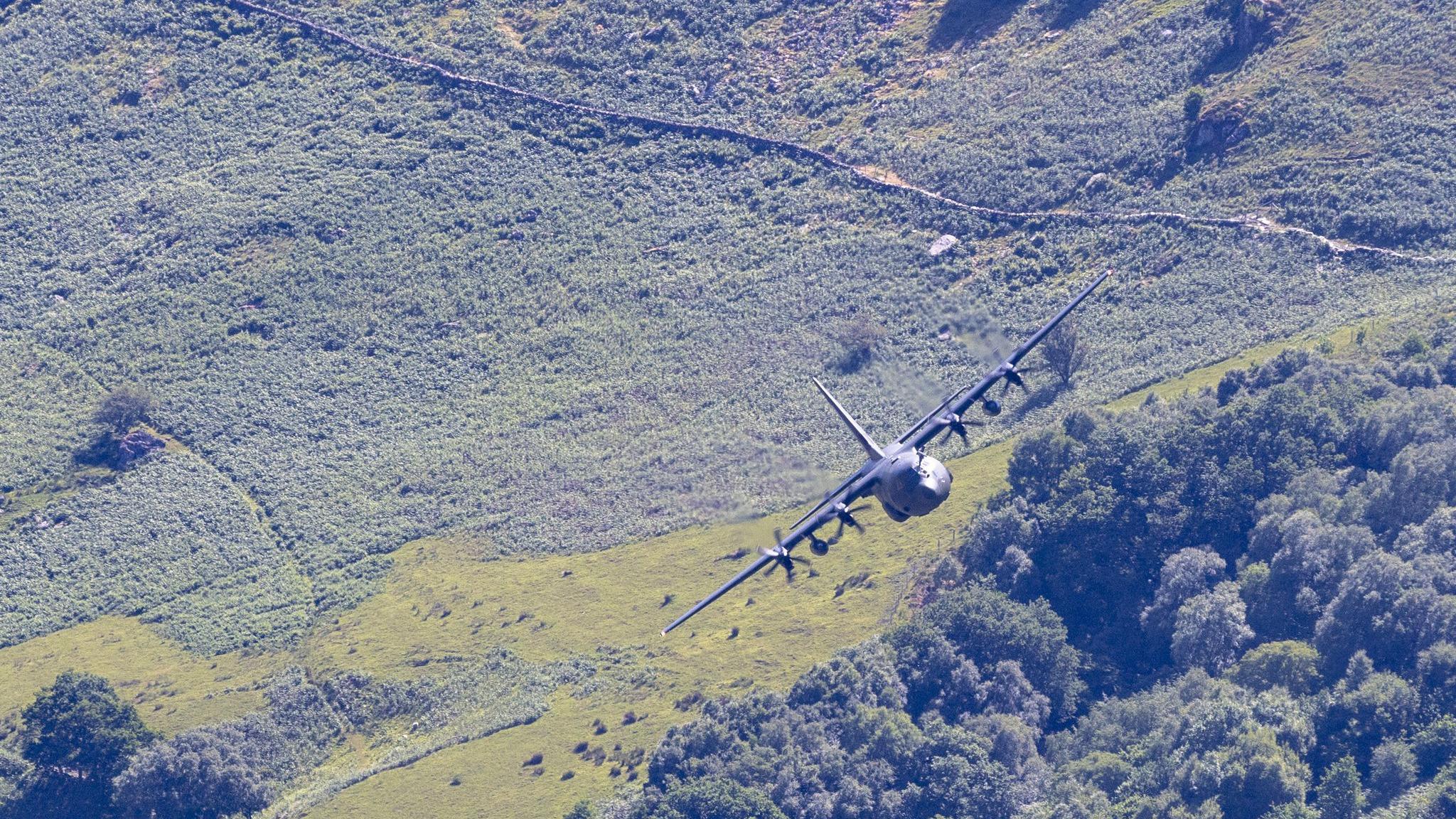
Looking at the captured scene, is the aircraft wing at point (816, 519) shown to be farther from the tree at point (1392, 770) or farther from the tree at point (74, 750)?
the tree at point (74, 750)

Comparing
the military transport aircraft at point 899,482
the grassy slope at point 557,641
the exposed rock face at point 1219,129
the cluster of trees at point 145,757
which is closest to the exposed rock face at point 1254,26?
the exposed rock face at point 1219,129

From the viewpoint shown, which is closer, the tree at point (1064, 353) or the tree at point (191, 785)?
the tree at point (191, 785)

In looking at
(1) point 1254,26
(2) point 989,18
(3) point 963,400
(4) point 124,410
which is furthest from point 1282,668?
(4) point 124,410

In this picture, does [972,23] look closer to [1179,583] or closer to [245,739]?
[1179,583]

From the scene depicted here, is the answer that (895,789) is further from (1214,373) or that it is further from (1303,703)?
(1214,373)

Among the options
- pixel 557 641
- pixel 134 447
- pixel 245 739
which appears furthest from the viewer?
pixel 134 447

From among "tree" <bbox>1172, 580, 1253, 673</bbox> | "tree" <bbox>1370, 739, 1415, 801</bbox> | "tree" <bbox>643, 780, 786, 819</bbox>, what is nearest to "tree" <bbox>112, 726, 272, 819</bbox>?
"tree" <bbox>643, 780, 786, 819</bbox>

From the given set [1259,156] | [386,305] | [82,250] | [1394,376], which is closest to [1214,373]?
[1394,376]
